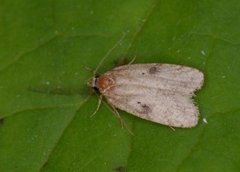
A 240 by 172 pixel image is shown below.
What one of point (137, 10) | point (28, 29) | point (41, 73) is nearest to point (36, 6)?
point (28, 29)

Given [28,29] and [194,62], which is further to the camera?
[28,29]

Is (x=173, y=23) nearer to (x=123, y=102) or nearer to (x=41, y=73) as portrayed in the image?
(x=123, y=102)

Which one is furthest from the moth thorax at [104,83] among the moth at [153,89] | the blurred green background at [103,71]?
the blurred green background at [103,71]

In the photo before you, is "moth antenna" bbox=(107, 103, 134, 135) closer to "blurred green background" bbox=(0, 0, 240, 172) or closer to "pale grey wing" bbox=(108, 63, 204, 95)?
"blurred green background" bbox=(0, 0, 240, 172)

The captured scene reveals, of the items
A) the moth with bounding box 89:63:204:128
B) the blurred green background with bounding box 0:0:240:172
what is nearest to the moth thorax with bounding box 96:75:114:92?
the moth with bounding box 89:63:204:128

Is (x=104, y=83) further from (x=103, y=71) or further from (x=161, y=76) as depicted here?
(x=161, y=76)
